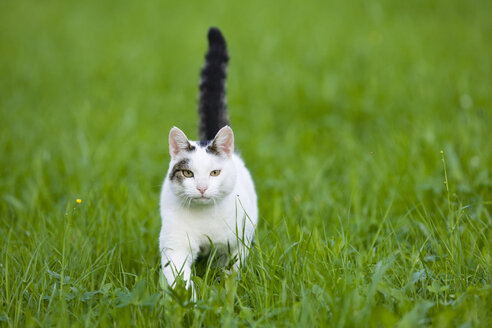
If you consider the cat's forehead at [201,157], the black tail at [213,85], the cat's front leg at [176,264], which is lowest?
the cat's front leg at [176,264]

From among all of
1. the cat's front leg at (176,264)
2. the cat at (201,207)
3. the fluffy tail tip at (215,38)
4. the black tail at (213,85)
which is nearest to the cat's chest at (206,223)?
the cat at (201,207)

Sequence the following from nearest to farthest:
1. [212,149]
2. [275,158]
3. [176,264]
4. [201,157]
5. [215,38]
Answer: [176,264], [201,157], [212,149], [215,38], [275,158]

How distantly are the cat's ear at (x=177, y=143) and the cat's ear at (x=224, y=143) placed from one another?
5.5 inches

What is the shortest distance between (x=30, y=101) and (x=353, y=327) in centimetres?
626

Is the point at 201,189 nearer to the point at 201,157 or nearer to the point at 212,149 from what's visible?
the point at 201,157

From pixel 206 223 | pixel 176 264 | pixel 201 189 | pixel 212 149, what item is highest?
pixel 212 149

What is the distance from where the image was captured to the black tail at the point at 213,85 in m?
3.58

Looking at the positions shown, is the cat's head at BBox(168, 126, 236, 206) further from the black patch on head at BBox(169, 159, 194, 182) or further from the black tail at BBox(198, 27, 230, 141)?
the black tail at BBox(198, 27, 230, 141)

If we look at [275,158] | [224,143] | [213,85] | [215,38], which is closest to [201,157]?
[224,143]

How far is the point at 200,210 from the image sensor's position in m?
3.04

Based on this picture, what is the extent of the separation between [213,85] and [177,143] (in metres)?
0.74

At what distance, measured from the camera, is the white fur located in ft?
9.57

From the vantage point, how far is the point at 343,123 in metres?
6.22

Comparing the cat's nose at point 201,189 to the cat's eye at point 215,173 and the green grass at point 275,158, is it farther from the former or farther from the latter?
the green grass at point 275,158
